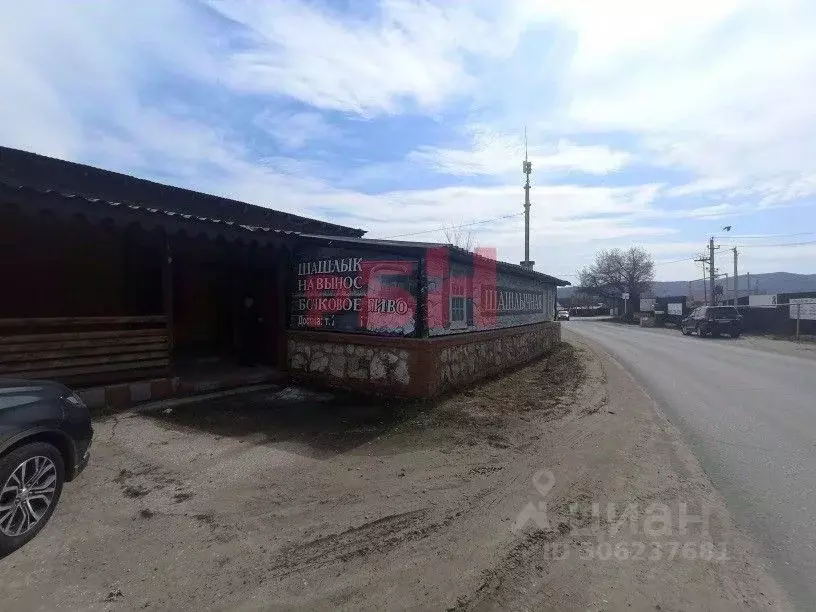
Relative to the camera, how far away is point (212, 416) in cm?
703

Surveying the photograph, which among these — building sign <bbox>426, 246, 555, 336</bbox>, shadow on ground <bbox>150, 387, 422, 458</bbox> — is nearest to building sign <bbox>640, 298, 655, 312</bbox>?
building sign <bbox>426, 246, 555, 336</bbox>

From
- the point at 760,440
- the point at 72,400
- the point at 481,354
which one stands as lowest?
the point at 760,440

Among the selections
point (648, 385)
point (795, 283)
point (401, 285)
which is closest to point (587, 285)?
point (648, 385)

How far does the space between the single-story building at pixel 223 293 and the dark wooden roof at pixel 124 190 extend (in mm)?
30

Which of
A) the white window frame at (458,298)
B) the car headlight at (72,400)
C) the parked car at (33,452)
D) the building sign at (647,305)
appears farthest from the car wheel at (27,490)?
the building sign at (647,305)

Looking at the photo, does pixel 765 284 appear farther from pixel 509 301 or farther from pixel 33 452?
pixel 33 452

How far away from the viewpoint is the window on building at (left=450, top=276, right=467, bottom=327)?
375 inches

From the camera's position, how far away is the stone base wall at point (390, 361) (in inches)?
327

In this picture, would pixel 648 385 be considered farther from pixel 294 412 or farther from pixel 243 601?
pixel 243 601

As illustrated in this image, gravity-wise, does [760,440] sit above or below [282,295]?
below

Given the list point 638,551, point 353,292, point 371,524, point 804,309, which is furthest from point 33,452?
point 804,309

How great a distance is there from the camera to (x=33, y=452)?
3555mm

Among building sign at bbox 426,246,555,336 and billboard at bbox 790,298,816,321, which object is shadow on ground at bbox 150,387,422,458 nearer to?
building sign at bbox 426,246,555,336

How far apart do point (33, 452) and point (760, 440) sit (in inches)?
326
